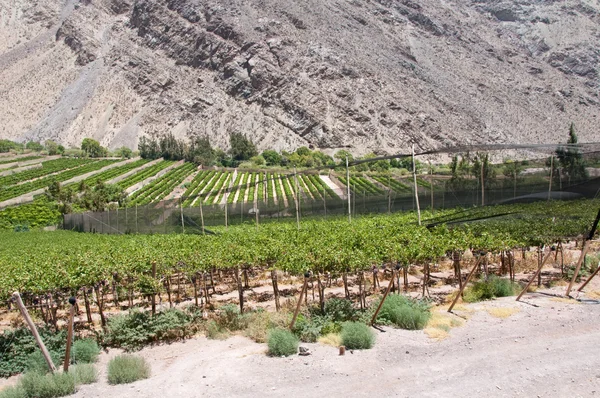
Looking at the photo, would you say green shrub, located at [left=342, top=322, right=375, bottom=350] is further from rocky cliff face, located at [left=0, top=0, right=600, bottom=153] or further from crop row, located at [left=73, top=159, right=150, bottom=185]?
rocky cliff face, located at [left=0, top=0, right=600, bottom=153]

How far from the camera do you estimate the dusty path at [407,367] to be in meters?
6.74

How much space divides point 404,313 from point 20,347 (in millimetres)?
7051

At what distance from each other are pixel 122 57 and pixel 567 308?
127 m

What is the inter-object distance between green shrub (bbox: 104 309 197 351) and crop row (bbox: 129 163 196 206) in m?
44.4

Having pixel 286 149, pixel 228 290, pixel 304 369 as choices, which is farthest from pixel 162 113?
pixel 304 369

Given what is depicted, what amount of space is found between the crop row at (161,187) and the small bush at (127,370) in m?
46.5

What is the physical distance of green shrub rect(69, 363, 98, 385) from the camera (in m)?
7.42

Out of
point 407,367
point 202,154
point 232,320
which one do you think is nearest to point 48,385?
point 232,320

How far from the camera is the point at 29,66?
129125mm

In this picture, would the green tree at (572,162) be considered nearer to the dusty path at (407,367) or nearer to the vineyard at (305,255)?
the vineyard at (305,255)

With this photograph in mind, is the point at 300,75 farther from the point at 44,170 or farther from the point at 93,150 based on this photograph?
the point at 44,170

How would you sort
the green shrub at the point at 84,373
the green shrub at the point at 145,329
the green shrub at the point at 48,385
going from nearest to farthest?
the green shrub at the point at 48,385 → the green shrub at the point at 84,373 → the green shrub at the point at 145,329

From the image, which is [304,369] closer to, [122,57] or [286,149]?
[286,149]

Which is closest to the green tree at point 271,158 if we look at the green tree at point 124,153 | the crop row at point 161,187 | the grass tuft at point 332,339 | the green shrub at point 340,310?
the crop row at point 161,187
